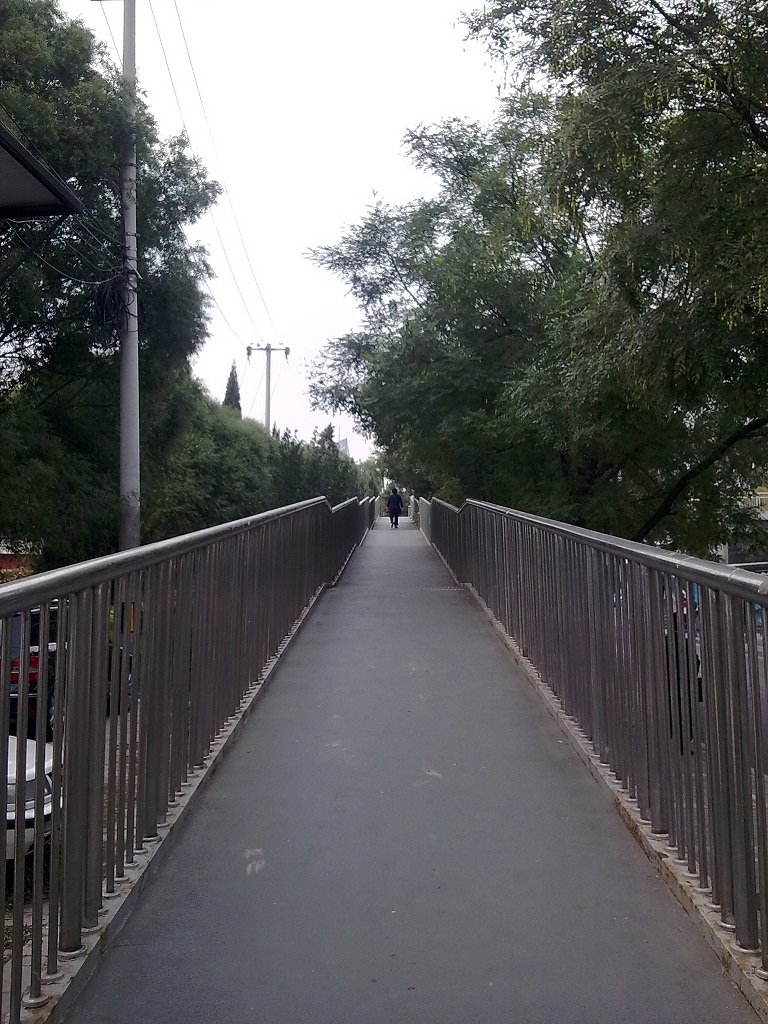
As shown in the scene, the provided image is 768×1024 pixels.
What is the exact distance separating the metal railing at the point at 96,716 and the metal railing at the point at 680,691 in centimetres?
185

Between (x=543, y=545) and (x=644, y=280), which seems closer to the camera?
(x=543, y=545)

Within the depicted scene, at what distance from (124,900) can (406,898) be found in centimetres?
94

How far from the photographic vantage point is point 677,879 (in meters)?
3.30

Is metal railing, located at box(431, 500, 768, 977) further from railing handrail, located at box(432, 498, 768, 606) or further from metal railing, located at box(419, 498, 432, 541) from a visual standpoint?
metal railing, located at box(419, 498, 432, 541)

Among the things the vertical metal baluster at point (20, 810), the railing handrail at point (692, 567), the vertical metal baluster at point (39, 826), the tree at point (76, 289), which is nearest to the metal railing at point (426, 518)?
the tree at point (76, 289)

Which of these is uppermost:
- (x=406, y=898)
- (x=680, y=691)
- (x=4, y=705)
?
(x=4, y=705)

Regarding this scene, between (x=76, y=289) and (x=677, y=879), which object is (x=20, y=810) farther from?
(x=76, y=289)

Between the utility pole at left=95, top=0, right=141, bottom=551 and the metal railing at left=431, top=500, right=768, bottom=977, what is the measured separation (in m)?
11.5

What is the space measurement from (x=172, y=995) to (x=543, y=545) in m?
4.13

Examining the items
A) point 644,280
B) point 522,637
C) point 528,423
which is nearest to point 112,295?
point 528,423

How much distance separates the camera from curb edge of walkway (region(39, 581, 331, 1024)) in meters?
2.59

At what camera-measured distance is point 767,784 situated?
8.60ft

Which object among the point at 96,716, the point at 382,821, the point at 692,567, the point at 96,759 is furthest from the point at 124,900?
the point at 692,567

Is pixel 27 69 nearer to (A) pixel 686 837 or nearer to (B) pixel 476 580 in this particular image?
(B) pixel 476 580
